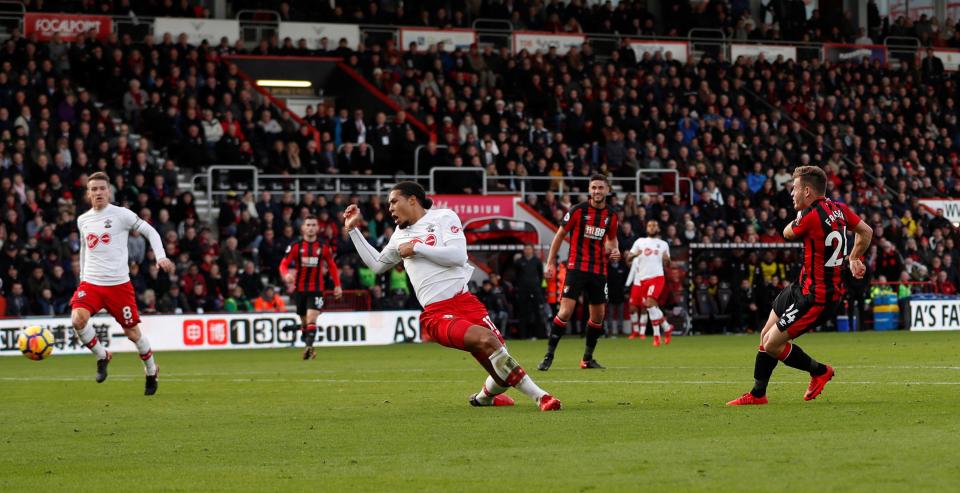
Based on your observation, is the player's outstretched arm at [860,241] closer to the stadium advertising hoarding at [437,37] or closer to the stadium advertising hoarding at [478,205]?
the stadium advertising hoarding at [478,205]

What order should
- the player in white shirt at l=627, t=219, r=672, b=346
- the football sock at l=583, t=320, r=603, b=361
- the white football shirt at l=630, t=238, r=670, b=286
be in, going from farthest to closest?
the white football shirt at l=630, t=238, r=670, b=286
the player in white shirt at l=627, t=219, r=672, b=346
the football sock at l=583, t=320, r=603, b=361

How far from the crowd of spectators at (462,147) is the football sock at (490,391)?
17049mm

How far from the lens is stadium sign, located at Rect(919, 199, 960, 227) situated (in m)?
40.9

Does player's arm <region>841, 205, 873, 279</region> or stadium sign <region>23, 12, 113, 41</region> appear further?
stadium sign <region>23, 12, 113, 41</region>

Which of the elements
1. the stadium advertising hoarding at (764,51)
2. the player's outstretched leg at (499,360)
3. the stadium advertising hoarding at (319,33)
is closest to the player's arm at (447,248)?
the player's outstretched leg at (499,360)

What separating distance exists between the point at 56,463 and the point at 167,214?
21229mm

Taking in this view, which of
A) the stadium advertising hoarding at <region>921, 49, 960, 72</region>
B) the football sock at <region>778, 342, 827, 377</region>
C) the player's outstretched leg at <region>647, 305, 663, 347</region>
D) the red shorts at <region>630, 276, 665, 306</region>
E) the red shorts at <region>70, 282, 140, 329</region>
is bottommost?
the player's outstretched leg at <region>647, 305, 663, 347</region>

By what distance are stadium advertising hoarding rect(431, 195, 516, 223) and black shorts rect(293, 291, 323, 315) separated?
919 cm

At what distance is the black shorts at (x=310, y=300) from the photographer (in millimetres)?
24719

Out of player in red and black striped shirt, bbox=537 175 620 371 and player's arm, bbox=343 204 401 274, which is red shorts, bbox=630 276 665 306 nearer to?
player in red and black striped shirt, bbox=537 175 620 371

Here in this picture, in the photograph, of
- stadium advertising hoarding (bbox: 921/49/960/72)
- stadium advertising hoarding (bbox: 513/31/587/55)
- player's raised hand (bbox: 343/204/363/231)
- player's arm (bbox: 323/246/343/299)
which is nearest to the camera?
player's raised hand (bbox: 343/204/363/231)

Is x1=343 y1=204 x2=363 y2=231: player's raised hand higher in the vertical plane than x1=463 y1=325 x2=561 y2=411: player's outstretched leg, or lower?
higher

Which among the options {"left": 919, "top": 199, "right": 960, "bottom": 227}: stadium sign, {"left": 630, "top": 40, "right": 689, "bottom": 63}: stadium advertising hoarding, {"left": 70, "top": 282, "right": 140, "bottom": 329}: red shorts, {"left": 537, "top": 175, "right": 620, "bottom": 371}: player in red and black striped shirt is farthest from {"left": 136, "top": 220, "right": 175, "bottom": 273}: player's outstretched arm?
{"left": 630, "top": 40, "right": 689, "bottom": 63}: stadium advertising hoarding

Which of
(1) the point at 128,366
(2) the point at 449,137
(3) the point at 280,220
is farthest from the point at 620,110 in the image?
(1) the point at 128,366
